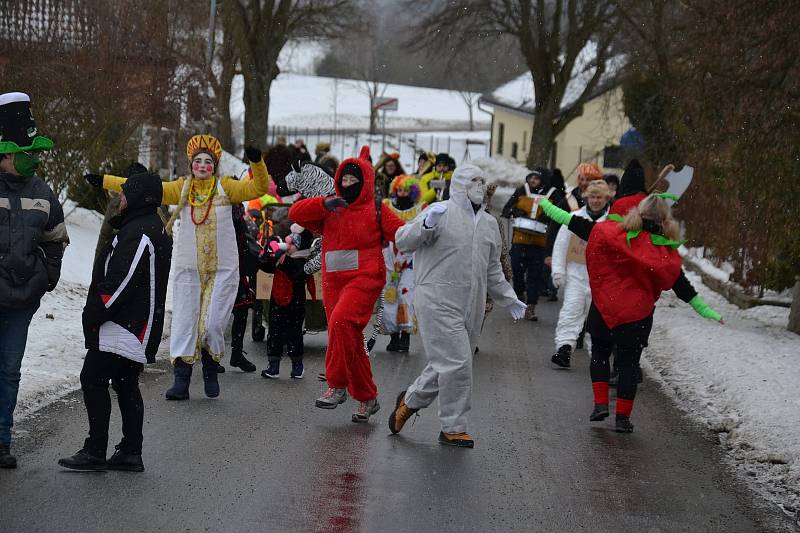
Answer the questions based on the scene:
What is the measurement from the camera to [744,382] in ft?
36.6

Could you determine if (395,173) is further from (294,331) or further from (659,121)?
(659,121)

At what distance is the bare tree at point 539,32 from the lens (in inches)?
1526

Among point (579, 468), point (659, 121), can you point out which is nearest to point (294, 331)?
point (579, 468)

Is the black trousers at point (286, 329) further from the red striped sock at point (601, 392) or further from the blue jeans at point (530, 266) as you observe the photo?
the blue jeans at point (530, 266)

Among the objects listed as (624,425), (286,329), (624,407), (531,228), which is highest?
(531,228)

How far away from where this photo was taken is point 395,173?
17172mm

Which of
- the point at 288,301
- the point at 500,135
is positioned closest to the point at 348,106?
the point at 500,135

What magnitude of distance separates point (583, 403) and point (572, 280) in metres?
2.24

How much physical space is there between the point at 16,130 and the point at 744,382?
698 cm

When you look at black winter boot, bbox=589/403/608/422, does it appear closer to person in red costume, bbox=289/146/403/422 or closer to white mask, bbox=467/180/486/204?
person in red costume, bbox=289/146/403/422

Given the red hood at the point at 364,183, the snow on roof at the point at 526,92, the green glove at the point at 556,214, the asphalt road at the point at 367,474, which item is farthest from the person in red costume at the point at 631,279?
the snow on roof at the point at 526,92

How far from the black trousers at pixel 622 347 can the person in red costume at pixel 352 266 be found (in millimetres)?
1749

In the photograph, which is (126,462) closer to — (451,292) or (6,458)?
(6,458)

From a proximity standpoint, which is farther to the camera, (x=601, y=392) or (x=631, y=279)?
(x=601, y=392)
